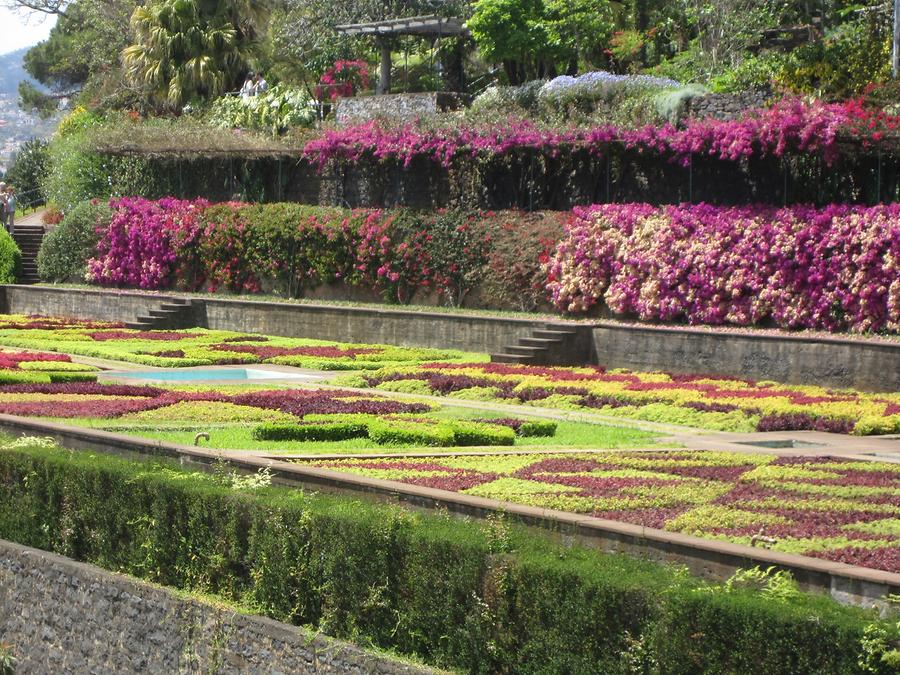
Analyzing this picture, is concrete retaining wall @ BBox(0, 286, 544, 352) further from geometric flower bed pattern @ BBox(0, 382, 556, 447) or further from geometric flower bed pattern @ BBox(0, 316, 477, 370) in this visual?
geometric flower bed pattern @ BBox(0, 382, 556, 447)

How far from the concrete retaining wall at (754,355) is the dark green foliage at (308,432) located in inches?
284

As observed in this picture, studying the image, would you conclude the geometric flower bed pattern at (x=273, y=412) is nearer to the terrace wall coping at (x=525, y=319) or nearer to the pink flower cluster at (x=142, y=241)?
the terrace wall coping at (x=525, y=319)

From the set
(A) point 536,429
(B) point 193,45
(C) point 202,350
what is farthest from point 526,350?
(B) point 193,45

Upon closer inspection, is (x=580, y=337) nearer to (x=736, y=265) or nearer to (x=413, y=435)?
(x=736, y=265)

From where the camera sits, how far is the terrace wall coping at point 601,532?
810 cm

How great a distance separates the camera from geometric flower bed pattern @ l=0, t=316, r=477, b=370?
23.6m

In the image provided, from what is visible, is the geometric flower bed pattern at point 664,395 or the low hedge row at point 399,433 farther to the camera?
the geometric flower bed pattern at point 664,395

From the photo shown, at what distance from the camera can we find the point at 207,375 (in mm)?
22047

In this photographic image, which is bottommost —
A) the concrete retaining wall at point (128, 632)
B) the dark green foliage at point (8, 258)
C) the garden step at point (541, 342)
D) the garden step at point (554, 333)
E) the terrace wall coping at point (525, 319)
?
the concrete retaining wall at point (128, 632)

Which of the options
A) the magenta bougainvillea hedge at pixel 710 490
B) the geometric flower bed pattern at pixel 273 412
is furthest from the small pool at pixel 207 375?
the magenta bougainvillea hedge at pixel 710 490

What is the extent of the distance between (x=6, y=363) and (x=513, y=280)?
10.2m

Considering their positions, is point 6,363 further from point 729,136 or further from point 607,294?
point 729,136

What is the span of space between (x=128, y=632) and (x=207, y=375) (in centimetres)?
1114

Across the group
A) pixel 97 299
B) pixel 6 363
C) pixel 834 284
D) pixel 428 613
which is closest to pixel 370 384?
pixel 6 363
